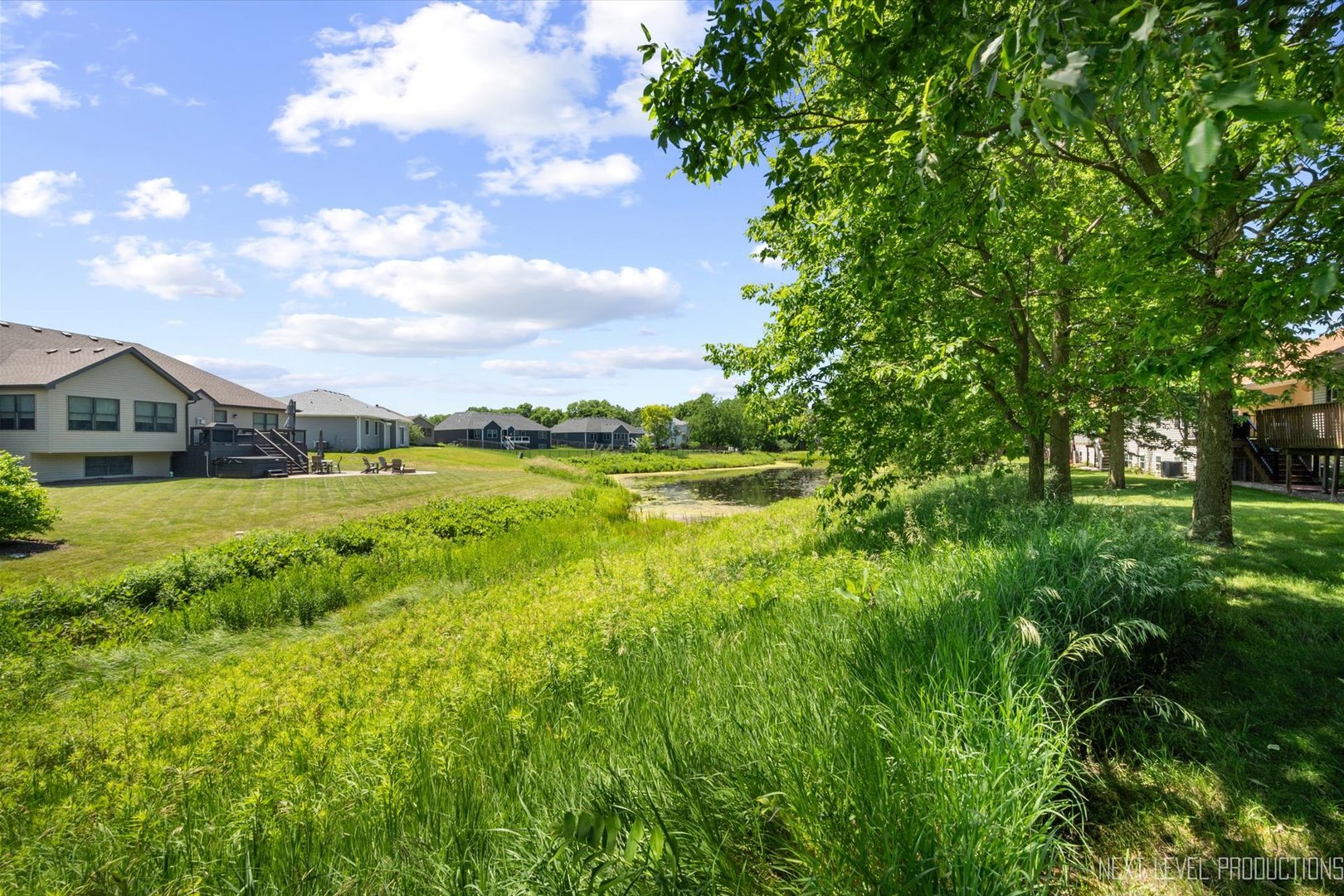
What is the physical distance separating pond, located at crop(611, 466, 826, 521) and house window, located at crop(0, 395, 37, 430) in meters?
23.8

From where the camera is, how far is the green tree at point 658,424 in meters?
81.8

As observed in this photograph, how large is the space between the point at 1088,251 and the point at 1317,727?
8.08 meters

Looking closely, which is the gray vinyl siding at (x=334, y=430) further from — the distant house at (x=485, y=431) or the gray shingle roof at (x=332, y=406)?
the distant house at (x=485, y=431)

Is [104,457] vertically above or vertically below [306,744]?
Result: above

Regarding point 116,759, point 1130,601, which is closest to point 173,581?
point 116,759

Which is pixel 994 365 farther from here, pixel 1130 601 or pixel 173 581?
pixel 173 581

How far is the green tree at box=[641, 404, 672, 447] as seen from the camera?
268 feet

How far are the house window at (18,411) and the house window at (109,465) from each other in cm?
236

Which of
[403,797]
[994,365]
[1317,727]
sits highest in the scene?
[994,365]

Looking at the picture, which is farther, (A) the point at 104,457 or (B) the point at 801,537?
(A) the point at 104,457

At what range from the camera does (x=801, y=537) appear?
41.5 ft

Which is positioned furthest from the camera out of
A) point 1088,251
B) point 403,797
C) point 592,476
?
point 592,476

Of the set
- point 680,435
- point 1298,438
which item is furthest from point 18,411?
point 680,435

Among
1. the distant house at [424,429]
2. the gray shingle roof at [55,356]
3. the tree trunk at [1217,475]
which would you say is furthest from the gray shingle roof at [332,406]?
the tree trunk at [1217,475]
